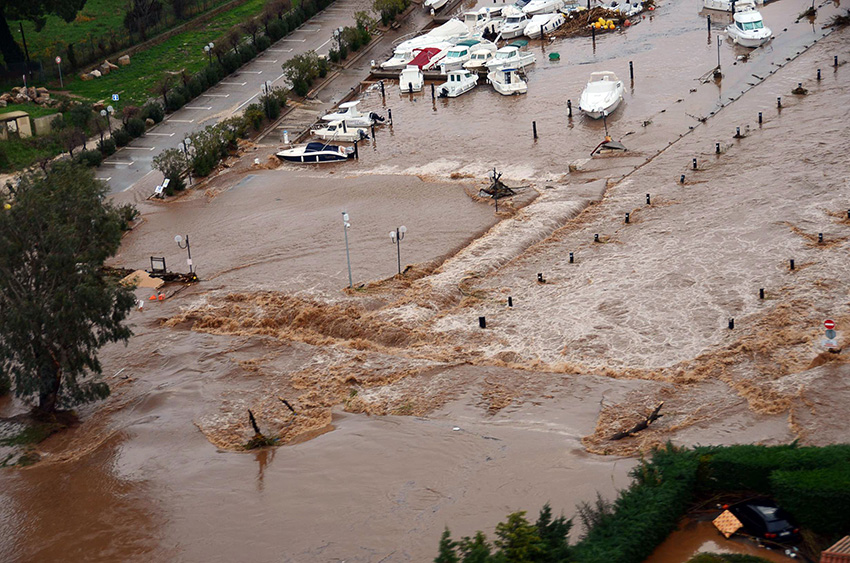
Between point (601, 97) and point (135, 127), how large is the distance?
2390cm

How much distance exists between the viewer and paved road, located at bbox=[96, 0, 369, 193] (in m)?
50.0

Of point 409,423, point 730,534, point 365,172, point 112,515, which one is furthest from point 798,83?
point 112,515

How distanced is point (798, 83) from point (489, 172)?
649 inches

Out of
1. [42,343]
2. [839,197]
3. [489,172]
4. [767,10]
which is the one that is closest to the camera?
[42,343]

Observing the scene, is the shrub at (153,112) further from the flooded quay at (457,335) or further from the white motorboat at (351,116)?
the white motorboat at (351,116)

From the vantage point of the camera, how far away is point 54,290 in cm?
2666

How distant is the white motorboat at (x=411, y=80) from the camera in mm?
58406

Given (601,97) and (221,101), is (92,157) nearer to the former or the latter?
(221,101)

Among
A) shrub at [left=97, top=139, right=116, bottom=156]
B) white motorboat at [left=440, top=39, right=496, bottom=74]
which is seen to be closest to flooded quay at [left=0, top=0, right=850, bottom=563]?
shrub at [left=97, top=139, right=116, bottom=156]

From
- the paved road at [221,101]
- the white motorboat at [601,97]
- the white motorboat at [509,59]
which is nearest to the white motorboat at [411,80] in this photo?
the white motorboat at [509,59]

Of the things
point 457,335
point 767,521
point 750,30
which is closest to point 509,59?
point 750,30

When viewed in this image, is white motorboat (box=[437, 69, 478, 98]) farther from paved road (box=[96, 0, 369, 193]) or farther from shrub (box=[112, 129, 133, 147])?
shrub (box=[112, 129, 133, 147])

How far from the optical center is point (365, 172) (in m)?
47.4

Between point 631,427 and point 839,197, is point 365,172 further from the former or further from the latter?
point 631,427
